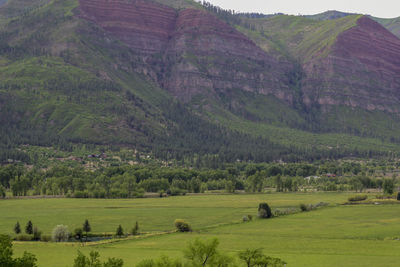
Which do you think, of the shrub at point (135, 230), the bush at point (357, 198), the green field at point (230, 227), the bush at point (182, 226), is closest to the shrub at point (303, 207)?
the green field at point (230, 227)

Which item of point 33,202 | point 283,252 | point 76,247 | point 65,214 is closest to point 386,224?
point 283,252

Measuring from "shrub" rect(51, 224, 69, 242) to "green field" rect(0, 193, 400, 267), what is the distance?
233 inches

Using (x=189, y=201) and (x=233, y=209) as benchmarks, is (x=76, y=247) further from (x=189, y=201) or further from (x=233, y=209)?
(x=189, y=201)

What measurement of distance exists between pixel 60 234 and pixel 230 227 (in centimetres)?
4246

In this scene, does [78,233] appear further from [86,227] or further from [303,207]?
[303,207]

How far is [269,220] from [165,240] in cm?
3945

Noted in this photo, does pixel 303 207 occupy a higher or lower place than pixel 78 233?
higher

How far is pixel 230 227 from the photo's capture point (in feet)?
448

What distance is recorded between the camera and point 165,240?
393 ft

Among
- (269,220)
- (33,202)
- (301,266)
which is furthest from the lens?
(33,202)

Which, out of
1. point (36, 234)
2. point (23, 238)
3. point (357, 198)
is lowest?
point (23, 238)

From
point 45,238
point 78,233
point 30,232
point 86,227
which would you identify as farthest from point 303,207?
point 30,232

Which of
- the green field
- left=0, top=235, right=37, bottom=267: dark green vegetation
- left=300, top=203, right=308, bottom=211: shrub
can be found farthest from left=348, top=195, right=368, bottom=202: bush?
left=0, top=235, right=37, bottom=267: dark green vegetation

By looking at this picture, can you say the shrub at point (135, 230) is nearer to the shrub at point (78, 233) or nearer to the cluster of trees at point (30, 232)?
the shrub at point (78, 233)
